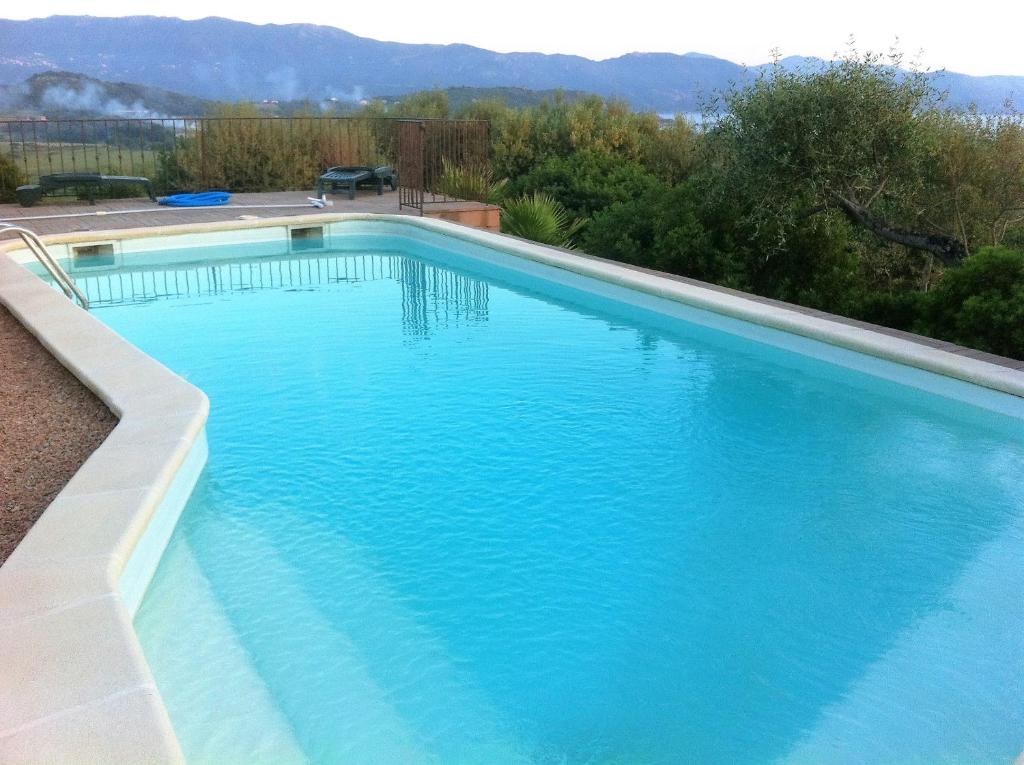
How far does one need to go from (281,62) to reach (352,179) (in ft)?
189

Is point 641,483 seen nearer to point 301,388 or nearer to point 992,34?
point 301,388

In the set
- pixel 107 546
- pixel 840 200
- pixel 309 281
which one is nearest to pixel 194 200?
pixel 309 281

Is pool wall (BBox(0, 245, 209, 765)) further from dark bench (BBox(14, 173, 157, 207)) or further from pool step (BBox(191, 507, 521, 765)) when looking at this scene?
dark bench (BBox(14, 173, 157, 207))

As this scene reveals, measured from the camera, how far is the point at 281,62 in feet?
214

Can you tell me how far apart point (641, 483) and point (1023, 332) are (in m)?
3.22

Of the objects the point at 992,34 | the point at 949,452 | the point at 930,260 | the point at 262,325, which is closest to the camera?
the point at 949,452

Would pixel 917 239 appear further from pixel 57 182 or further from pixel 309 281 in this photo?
pixel 57 182

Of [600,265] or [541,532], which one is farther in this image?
[600,265]

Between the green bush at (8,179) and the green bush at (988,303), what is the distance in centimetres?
1175

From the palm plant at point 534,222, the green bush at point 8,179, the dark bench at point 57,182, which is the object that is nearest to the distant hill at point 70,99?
the green bush at point 8,179

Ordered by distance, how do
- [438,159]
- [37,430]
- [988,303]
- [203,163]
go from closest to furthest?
1. [37,430]
2. [988,303]
3. [438,159]
4. [203,163]

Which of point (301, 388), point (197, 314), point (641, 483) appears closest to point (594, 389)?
point (641, 483)

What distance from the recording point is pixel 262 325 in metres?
7.20

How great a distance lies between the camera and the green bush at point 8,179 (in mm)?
12758
